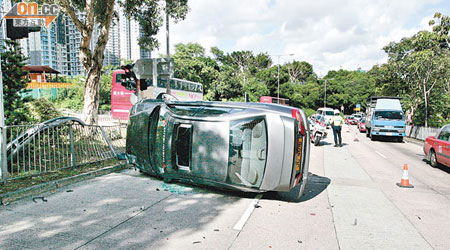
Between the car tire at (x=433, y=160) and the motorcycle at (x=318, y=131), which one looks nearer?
the car tire at (x=433, y=160)

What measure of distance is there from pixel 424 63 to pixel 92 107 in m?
23.2

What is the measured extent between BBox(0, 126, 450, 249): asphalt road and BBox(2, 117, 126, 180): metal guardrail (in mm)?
1063

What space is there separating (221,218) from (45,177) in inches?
185

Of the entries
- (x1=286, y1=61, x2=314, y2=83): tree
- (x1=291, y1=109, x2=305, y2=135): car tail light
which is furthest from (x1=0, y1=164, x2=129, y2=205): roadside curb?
(x1=286, y1=61, x2=314, y2=83): tree

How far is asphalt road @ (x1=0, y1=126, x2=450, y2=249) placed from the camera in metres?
4.35

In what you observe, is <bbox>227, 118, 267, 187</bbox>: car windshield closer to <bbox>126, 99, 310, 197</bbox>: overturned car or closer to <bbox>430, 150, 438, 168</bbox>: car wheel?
<bbox>126, 99, 310, 197</bbox>: overturned car

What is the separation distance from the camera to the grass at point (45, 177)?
6.43 metres

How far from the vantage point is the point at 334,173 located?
31.4 feet

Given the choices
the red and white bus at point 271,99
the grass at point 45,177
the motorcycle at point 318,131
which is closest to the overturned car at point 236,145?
the grass at point 45,177

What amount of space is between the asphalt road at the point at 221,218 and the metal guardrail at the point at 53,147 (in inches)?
41.9

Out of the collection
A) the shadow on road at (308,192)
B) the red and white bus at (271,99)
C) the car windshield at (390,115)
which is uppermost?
the red and white bus at (271,99)

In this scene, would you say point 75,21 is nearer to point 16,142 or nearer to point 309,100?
point 16,142

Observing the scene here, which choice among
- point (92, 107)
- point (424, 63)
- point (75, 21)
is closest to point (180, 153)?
point (92, 107)

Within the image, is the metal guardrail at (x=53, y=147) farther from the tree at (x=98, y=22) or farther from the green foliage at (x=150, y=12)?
the green foliage at (x=150, y=12)
